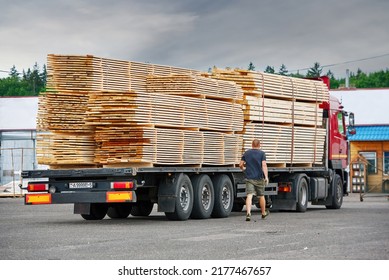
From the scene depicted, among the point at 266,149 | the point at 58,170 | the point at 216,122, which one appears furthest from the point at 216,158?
the point at 58,170

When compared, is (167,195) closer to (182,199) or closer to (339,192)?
(182,199)

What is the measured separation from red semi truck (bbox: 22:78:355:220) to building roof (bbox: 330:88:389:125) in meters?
28.8

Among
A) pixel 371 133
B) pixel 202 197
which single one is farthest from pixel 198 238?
pixel 371 133

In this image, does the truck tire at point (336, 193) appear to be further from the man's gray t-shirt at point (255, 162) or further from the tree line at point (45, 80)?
the tree line at point (45, 80)

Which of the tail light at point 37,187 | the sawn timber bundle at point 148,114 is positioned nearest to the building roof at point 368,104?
the sawn timber bundle at point 148,114

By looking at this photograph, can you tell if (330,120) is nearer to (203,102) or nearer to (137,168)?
(203,102)

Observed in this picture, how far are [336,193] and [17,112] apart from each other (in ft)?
118

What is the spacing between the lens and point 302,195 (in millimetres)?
28141

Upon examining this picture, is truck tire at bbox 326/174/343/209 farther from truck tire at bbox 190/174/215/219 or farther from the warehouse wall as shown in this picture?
the warehouse wall

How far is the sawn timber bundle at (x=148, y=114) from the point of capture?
22.0 meters

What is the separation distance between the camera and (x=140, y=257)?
13.6 meters

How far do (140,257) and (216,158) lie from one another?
36.3ft

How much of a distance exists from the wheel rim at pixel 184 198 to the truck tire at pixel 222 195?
4.58 feet

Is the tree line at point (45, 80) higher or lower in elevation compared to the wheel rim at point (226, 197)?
higher
